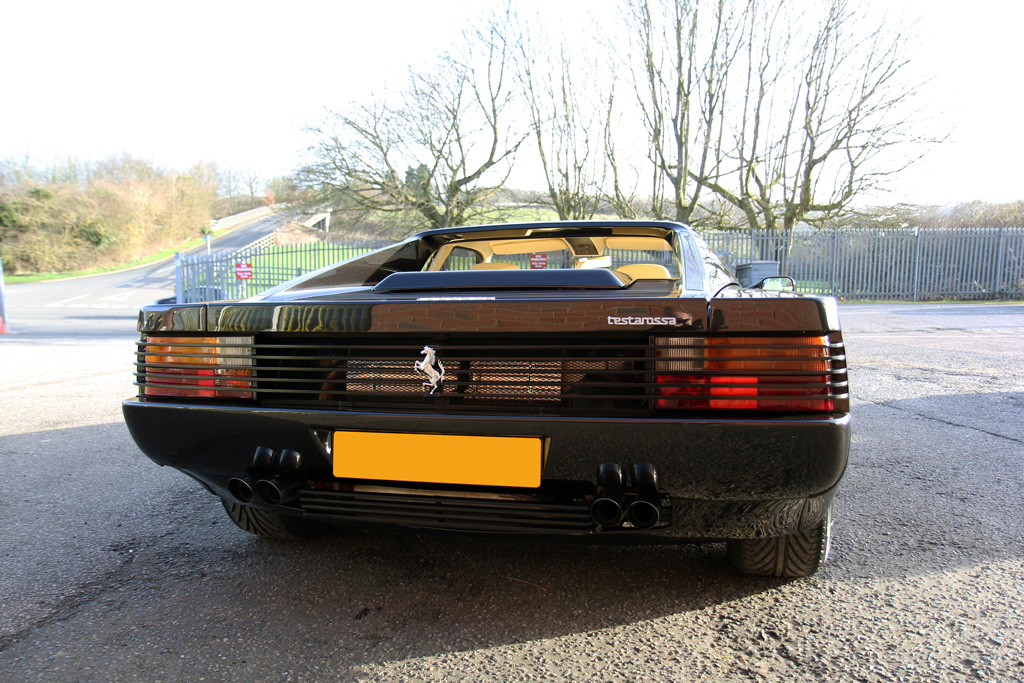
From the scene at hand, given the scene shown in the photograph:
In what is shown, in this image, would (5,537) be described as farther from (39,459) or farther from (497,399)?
(497,399)

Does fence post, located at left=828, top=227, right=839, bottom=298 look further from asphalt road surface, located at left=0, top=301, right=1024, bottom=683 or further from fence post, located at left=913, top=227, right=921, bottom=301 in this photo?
asphalt road surface, located at left=0, top=301, right=1024, bottom=683

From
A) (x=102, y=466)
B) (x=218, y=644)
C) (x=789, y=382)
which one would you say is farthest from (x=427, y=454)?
→ (x=102, y=466)

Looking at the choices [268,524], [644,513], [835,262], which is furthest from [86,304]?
[835,262]

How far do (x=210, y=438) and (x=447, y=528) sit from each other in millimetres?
764

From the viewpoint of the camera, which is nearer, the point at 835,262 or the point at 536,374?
the point at 536,374

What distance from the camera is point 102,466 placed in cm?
340

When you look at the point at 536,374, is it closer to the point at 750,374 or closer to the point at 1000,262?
the point at 750,374

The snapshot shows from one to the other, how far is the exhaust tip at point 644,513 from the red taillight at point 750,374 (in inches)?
9.8

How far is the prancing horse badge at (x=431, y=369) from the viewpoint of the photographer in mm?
1725

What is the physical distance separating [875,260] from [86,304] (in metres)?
24.0

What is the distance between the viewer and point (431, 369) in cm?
173

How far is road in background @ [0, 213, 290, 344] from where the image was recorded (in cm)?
1105

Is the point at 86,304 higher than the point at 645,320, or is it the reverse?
the point at 645,320

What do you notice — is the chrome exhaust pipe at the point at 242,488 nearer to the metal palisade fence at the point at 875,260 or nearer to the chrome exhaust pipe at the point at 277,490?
the chrome exhaust pipe at the point at 277,490
